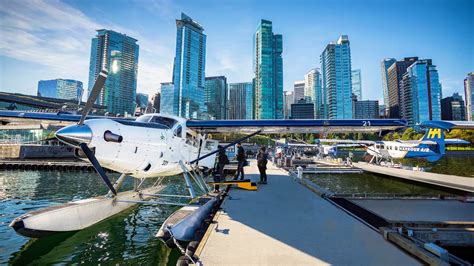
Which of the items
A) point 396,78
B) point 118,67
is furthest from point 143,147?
point 396,78

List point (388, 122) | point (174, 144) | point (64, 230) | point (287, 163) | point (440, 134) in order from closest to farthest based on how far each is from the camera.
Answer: point (64, 230), point (174, 144), point (388, 122), point (440, 134), point (287, 163)

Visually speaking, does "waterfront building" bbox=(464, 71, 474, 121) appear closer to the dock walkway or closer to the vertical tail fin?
the vertical tail fin

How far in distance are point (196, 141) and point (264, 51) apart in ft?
452

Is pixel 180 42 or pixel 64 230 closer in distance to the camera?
pixel 64 230

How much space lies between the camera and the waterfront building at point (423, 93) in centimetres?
13550

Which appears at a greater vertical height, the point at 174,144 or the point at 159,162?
the point at 174,144

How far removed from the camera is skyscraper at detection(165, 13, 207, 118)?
425 ft

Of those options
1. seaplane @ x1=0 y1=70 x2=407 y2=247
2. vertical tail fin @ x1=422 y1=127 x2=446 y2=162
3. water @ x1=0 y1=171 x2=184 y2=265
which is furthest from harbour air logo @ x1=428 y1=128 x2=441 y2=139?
water @ x1=0 y1=171 x2=184 y2=265

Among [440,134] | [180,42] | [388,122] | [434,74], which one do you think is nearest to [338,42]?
[434,74]

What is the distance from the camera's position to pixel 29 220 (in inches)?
200

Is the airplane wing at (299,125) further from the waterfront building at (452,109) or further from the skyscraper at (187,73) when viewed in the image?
the waterfront building at (452,109)

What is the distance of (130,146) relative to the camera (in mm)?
5398

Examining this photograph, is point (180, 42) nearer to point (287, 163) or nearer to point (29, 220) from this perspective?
point (287, 163)

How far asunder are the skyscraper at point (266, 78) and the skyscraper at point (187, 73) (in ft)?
116
